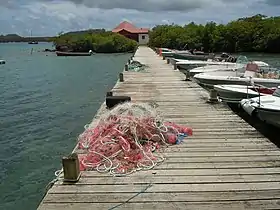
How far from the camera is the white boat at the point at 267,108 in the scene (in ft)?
32.1

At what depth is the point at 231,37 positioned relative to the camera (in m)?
75.2

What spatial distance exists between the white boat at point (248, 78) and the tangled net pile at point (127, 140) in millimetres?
8775

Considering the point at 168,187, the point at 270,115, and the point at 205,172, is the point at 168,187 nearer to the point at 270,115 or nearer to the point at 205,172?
the point at 205,172

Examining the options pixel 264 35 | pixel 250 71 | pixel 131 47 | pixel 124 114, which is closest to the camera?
pixel 124 114

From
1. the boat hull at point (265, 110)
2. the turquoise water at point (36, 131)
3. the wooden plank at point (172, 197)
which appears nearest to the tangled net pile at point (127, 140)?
the wooden plank at point (172, 197)

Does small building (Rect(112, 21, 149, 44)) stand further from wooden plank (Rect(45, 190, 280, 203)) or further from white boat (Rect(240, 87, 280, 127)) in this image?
wooden plank (Rect(45, 190, 280, 203))

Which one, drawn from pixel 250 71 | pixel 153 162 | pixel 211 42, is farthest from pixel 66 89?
pixel 211 42

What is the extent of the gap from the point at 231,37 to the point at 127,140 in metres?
73.1

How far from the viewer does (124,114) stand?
6.64 m

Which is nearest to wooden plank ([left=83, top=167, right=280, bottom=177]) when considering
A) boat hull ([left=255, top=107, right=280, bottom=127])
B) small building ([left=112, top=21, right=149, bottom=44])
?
boat hull ([left=255, top=107, right=280, bottom=127])

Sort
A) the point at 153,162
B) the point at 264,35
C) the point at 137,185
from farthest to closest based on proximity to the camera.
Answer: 1. the point at 264,35
2. the point at 153,162
3. the point at 137,185

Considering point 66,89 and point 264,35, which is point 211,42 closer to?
point 264,35

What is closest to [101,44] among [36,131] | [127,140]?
[36,131]

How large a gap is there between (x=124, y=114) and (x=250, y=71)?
10.5m
